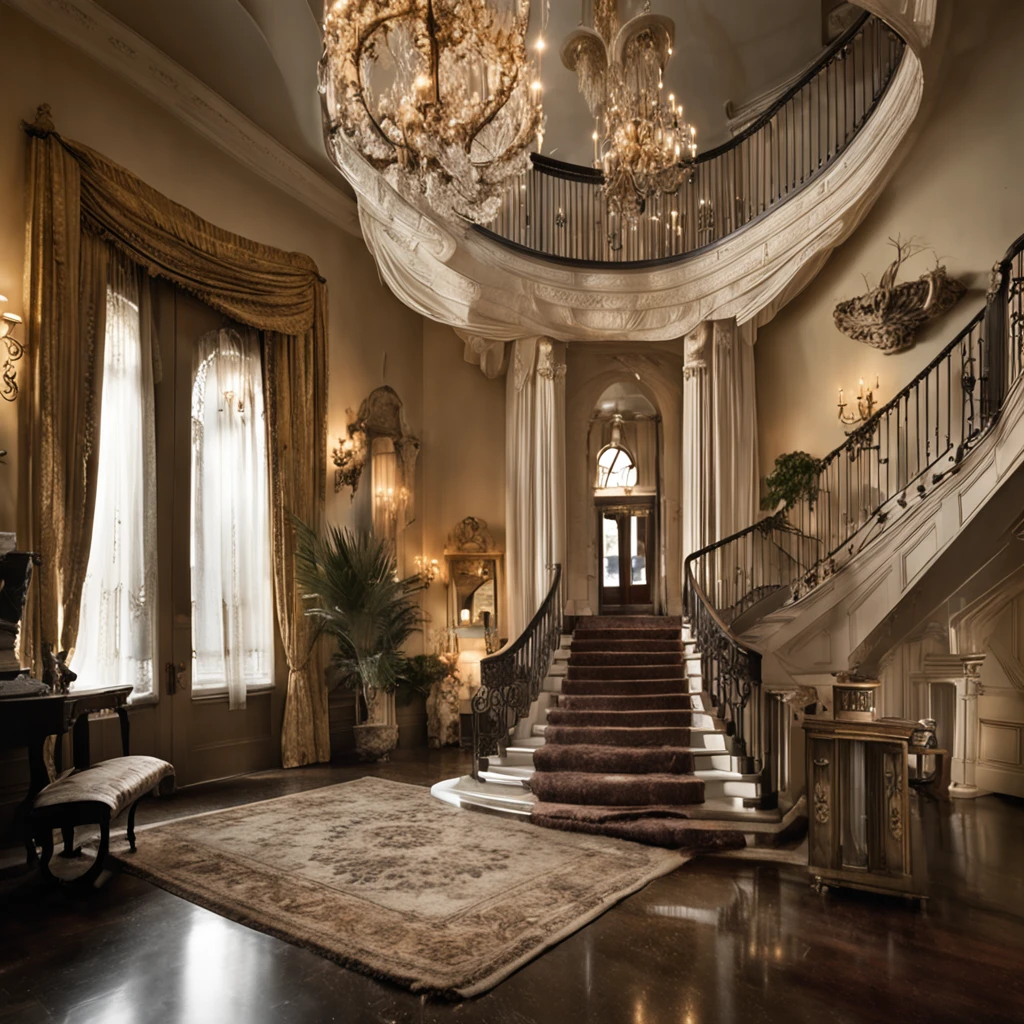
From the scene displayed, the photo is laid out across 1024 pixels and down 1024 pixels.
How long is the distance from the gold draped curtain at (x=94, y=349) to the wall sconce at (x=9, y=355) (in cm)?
11

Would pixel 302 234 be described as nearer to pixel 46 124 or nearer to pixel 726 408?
pixel 46 124

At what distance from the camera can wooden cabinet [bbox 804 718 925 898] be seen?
4.14m

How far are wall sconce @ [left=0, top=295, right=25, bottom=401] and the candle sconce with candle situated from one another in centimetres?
735

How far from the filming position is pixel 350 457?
351 inches

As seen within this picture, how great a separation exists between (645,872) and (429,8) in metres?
4.55

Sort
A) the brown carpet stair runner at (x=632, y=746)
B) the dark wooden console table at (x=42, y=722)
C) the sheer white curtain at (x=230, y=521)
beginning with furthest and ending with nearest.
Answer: the sheer white curtain at (x=230, y=521)
the brown carpet stair runner at (x=632, y=746)
the dark wooden console table at (x=42, y=722)

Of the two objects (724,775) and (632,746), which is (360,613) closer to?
(632,746)

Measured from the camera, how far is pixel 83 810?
168 inches

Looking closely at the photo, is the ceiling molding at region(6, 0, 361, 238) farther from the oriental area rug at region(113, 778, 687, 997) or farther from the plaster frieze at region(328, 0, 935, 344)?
the oriental area rug at region(113, 778, 687, 997)

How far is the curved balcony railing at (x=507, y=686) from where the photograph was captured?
270 inches

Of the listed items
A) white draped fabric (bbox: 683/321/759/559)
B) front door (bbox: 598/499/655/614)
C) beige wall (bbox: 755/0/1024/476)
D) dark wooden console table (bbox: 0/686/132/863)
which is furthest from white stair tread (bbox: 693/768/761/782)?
front door (bbox: 598/499/655/614)

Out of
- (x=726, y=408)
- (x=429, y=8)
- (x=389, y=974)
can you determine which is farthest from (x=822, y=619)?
(x=429, y=8)

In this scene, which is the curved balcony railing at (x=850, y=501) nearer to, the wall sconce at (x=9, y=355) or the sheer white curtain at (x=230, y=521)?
the sheer white curtain at (x=230, y=521)

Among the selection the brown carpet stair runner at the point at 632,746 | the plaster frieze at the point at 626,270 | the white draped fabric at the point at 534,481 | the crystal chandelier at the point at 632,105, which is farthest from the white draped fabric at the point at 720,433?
the crystal chandelier at the point at 632,105
